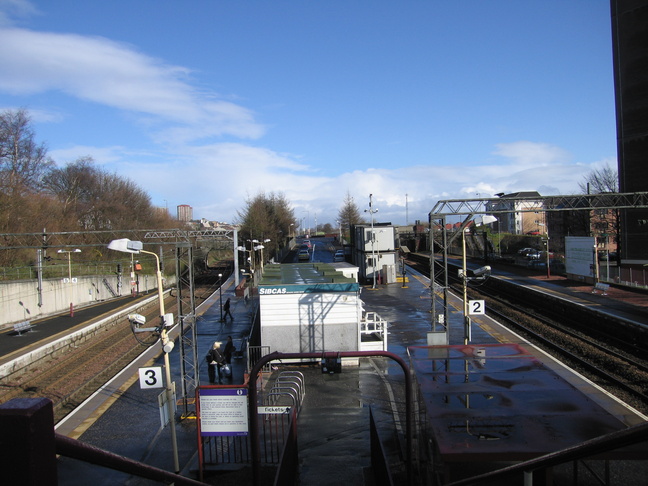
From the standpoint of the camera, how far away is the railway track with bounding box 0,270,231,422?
47.5 feet

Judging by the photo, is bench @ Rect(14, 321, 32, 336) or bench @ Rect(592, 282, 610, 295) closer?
bench @ Rect(14, 321, 32, 336)

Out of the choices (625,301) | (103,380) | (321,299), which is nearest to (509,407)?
(321,299)

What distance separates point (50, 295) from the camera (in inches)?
1210

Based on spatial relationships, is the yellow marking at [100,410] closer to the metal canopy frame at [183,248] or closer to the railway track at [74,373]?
the railway track at [74,373]

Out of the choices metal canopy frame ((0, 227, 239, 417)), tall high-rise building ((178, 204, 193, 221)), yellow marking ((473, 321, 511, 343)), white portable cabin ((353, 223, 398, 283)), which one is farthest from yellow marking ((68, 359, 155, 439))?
tall high-rise building ((178, 204, 193, 221))

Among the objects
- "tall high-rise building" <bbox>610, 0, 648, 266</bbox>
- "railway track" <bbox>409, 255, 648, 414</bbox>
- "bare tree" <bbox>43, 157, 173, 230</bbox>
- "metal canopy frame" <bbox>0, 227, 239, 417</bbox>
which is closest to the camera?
"metal canopy frame" <bbox>0, 227, 239, 417</bbox>

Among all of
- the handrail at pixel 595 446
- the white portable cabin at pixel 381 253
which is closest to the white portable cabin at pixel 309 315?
the handrail at pixel 595 446

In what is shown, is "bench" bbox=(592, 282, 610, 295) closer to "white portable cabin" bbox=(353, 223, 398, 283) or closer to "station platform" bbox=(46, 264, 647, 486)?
"station platform" bbox=(46, 264, 647, 486)

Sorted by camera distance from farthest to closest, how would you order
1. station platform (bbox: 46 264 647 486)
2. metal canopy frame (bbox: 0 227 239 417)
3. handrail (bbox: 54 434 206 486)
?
metal canopy frame (bbox: 0 227 239 417) < station platform (bbox: 46 264 647 486) < handrail (bbox: 54 434 206 486)

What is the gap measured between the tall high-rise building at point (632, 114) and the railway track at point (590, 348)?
16.8 m

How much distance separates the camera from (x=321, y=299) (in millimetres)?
15711

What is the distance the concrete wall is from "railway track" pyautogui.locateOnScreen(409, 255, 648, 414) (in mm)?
26034

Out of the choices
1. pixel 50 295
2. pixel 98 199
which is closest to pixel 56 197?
pixel 98 199

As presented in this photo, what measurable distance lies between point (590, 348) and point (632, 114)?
2911 centimetres
